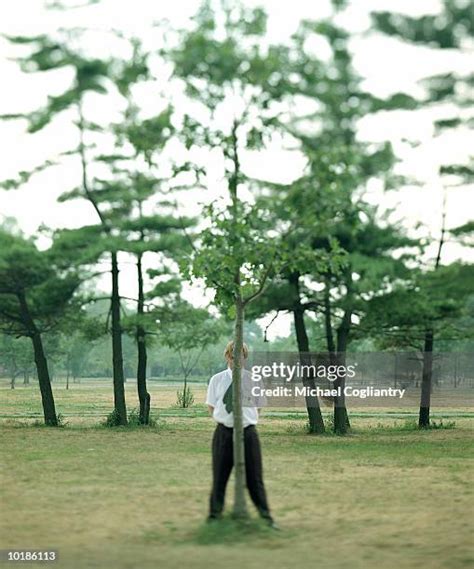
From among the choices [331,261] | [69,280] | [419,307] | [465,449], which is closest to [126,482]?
[331,261]

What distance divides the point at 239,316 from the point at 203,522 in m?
1.73

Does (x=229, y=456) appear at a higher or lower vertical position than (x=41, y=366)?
lower

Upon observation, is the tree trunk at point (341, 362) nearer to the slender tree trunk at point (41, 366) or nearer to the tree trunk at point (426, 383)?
the tree trunk at point (426, 383)

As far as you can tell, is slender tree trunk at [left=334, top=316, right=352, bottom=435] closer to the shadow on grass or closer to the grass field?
the grass field

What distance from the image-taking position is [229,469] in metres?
8.56

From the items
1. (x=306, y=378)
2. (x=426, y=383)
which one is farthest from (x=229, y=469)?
(x=426, y=383)

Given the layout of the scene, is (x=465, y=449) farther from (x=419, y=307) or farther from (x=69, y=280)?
(x=69, y=280)

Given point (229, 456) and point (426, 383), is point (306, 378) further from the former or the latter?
point (229, 456)

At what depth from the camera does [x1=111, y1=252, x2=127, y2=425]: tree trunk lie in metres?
24.1

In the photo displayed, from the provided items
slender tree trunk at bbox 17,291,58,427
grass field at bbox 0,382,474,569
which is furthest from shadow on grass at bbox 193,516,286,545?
slender tree trunk at bbox 17,291,58,427

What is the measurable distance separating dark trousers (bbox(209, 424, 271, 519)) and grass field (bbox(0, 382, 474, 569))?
0.28 meters

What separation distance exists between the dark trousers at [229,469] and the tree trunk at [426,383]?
15.6 metres

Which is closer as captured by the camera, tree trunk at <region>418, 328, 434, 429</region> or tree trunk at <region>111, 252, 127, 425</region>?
tree trunk at <region>111, 252, 127, 425</region>

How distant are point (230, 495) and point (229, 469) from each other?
88.6 inches
